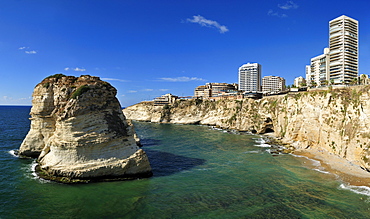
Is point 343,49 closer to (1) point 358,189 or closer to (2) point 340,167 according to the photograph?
(2) point 340,167

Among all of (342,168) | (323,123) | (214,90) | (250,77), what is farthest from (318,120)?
(250,77)

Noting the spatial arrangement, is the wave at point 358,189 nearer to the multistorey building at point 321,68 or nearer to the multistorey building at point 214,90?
the multistorey building at point 321,68

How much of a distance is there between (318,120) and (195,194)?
31.2m

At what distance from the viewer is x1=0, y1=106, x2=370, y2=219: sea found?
18094 millimetres

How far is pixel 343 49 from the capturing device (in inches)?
2916

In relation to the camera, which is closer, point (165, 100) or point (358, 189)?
point (358, 189)

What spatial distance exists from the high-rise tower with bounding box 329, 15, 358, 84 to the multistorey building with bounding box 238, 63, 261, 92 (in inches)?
3545

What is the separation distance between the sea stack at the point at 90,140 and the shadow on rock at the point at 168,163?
2730 millimetres

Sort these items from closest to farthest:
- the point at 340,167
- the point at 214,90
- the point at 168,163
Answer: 1. the point at 340,167
2. the point at 168,163
3. the point at 214,90

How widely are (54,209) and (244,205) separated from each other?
1631 centimetres

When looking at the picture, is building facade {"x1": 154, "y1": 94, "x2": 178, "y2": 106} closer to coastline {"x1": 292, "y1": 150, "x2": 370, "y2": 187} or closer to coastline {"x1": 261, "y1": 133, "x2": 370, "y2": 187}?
coastline {"x1": 261, "y1": 133, "x2": 370, "y2": 187}

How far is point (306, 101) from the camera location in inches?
1772

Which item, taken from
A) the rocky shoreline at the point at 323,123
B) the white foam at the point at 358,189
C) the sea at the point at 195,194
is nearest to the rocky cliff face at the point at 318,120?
the rocky shoreline at the point at 323,123

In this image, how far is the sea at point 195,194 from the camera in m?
18.1
